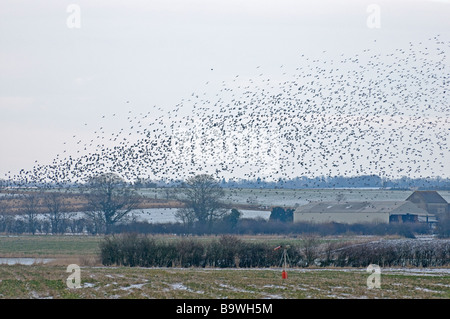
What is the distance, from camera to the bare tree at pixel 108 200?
9026 cm

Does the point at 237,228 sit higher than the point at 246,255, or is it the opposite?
the point at 237,228

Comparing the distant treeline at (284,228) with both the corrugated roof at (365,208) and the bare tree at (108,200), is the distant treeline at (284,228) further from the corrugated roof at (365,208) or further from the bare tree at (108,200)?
the corrugated roof at (365,208)

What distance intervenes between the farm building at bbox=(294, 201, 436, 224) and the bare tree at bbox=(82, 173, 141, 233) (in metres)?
23.4

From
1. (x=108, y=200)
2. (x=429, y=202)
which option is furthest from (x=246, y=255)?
(x=429, y=202)

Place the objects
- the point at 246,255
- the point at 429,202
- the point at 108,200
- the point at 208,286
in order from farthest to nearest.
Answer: the point at 429,202 → the point at 108,200 → the point at 246,255 → the point at 208,286

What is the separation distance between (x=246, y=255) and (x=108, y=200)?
4651 cm

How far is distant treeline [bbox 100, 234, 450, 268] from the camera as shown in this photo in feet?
157

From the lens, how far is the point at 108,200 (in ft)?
306

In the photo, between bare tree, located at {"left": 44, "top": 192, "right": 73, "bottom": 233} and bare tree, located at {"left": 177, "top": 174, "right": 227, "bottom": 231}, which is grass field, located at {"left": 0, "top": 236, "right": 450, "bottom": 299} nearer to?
bare tree, located at {"left": 44, "top": 192, "right": 73, "bottom": 233}

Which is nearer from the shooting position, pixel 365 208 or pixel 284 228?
pixel 284 228

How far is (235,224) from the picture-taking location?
93.2 metres

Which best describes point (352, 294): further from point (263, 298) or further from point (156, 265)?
point (156, 265)

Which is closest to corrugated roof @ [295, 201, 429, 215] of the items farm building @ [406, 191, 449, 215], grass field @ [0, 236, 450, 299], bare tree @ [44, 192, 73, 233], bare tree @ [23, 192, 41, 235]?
farm building @ [406, 191, 449, 215]

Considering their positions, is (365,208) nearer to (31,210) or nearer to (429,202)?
(429,202)
